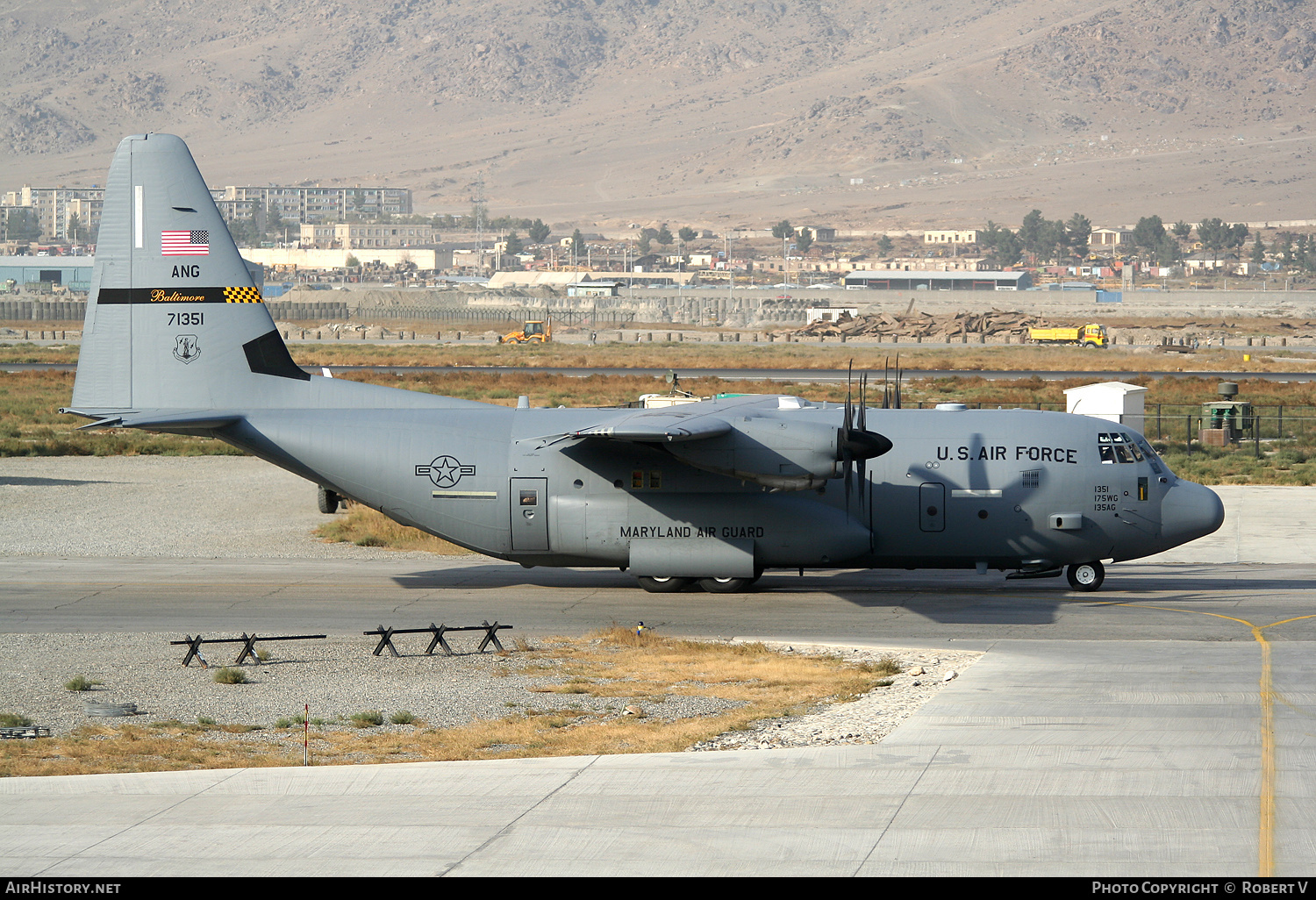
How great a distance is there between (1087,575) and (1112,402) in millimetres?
21517

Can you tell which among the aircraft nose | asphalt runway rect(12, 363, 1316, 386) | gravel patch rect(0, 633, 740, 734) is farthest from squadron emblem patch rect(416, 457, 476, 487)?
asphalt runway rect(12, 363, 1316, 386)

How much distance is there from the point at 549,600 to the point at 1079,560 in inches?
457

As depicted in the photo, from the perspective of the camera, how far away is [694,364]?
9794 cm

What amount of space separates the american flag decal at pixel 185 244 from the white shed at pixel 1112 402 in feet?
106

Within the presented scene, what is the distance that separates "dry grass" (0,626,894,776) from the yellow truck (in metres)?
105

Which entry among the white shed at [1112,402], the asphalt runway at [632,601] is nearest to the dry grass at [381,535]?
the asphalt runway at [632,601]

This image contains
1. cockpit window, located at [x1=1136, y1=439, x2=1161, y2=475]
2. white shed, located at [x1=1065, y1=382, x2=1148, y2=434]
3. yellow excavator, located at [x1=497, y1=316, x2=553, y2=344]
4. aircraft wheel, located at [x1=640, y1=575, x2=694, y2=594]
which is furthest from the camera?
yellow excavator, located at [x1=497, y1=316, x2=553, y2=344]

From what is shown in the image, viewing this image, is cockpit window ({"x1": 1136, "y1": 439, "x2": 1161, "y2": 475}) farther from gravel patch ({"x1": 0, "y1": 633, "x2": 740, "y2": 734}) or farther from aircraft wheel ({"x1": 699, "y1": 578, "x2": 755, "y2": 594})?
gravel patch ({"x1": 0, "y1": 633, "x2": 740, "y2": 734})

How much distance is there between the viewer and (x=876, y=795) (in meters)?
15.3

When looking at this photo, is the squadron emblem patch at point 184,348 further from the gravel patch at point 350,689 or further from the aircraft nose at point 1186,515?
the aircraft nose at point 1186,515

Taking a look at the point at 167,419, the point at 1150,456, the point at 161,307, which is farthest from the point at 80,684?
the point at 1150,456

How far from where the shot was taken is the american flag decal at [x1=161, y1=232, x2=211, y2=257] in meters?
30.1

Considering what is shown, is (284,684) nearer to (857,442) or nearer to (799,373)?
(857,442)

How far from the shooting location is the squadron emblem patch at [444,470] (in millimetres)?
29109
